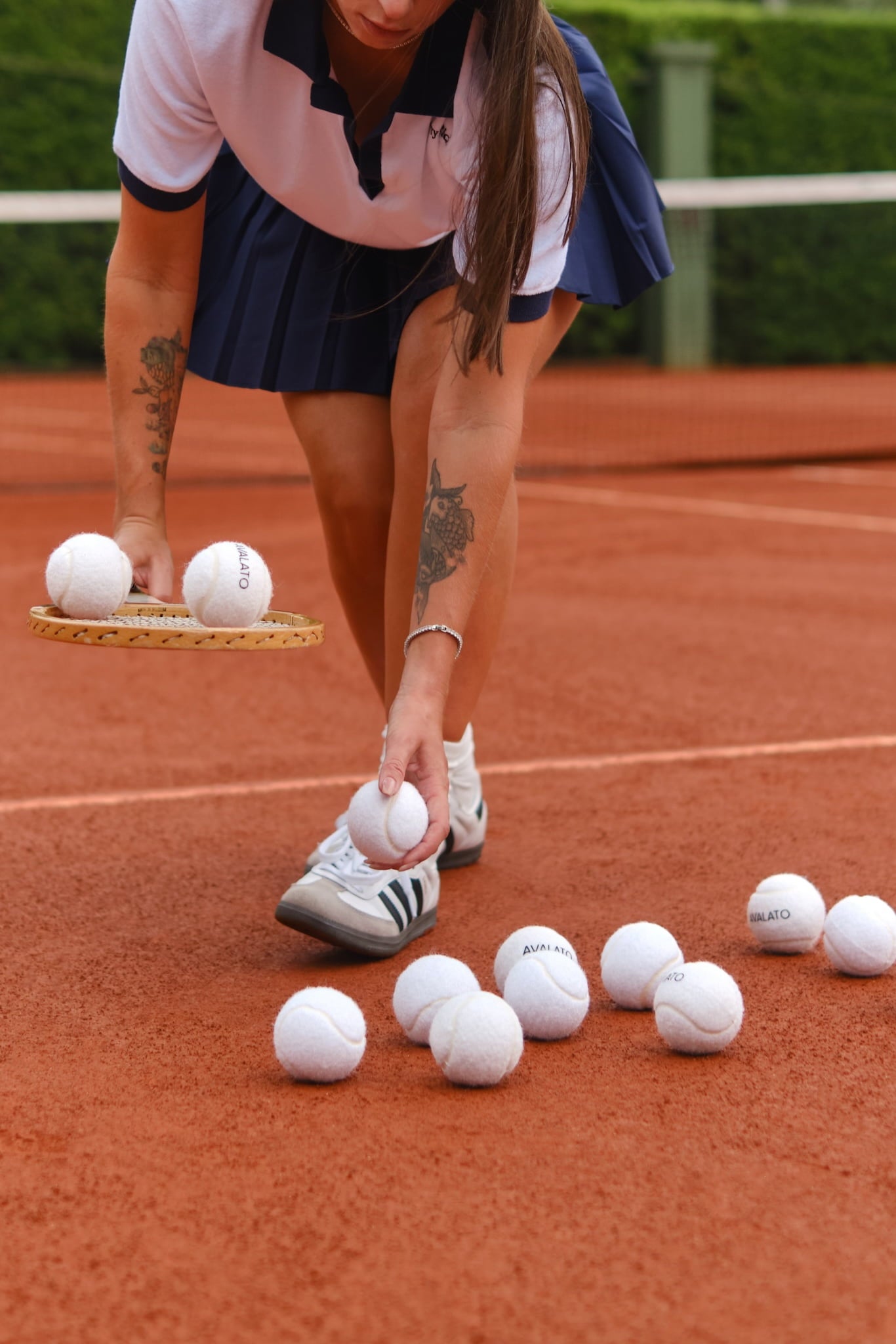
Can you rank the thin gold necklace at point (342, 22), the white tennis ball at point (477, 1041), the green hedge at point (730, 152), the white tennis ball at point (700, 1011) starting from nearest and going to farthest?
1. the white tennis ball at point (477, 1041)
2. the white tennis ball at point (700, 1011)
3. the thin gold necklace at point (342, 22)
4. the green hedge at point (730, 152)

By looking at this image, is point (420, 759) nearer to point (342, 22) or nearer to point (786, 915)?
point (786, 915)

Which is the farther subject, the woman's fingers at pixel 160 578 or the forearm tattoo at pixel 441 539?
the woman's fingers at pixel 160 578

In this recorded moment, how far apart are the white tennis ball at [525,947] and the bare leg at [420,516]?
60 cm

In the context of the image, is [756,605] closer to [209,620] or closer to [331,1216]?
[209,620]

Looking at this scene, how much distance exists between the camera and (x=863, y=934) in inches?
97.8

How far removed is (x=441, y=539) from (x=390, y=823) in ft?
1.45

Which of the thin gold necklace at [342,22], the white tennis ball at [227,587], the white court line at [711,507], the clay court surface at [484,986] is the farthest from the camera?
the white court line at [711,507]

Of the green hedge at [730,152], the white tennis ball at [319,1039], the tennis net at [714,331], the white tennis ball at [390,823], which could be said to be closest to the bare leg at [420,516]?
the white tennis ball at [390,823]

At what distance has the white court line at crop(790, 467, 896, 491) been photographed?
30.1 ft

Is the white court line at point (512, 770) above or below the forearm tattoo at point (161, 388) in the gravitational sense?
below

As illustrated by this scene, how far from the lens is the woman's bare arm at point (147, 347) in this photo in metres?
2.61

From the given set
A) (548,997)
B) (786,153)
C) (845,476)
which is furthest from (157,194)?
(786,153)

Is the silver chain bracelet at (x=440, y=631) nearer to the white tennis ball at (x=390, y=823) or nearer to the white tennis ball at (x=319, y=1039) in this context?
the white tennis ball at (x=390, y=823)

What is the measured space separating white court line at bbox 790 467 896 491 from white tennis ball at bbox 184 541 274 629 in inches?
276
